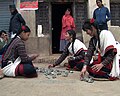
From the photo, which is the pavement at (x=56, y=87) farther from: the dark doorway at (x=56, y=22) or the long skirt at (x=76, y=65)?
the dark doorway at (x=56, y=22)

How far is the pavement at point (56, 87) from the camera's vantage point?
5.38 m

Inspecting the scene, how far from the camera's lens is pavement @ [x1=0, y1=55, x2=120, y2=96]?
5375 millimetres

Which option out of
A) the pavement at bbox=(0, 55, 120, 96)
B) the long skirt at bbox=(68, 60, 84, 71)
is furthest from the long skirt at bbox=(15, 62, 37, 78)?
the long skirt at bbox=(68, 60, 84, 71)

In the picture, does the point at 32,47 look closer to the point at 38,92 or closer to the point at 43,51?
Result: the point at 43,51

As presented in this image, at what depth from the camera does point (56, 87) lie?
5.84m

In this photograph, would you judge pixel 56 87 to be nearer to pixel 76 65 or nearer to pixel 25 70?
pixel 25 70

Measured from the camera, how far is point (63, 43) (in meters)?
11.4

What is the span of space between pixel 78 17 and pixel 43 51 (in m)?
1.87

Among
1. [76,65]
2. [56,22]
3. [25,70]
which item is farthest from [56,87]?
[56,22]

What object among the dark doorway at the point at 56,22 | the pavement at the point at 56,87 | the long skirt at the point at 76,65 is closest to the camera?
the pavement at the point at 56,87

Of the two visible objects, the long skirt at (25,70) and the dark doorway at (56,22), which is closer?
the long skirt at (25,70)

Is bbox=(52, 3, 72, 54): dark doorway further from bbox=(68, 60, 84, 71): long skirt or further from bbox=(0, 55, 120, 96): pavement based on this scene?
bbox=(0, 55, 120, 96): pavement

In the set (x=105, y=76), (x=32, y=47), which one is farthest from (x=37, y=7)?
(x=105, y=76)

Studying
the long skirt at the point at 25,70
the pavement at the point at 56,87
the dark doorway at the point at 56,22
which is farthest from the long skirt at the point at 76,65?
the dark doorway at the point at 56,22
